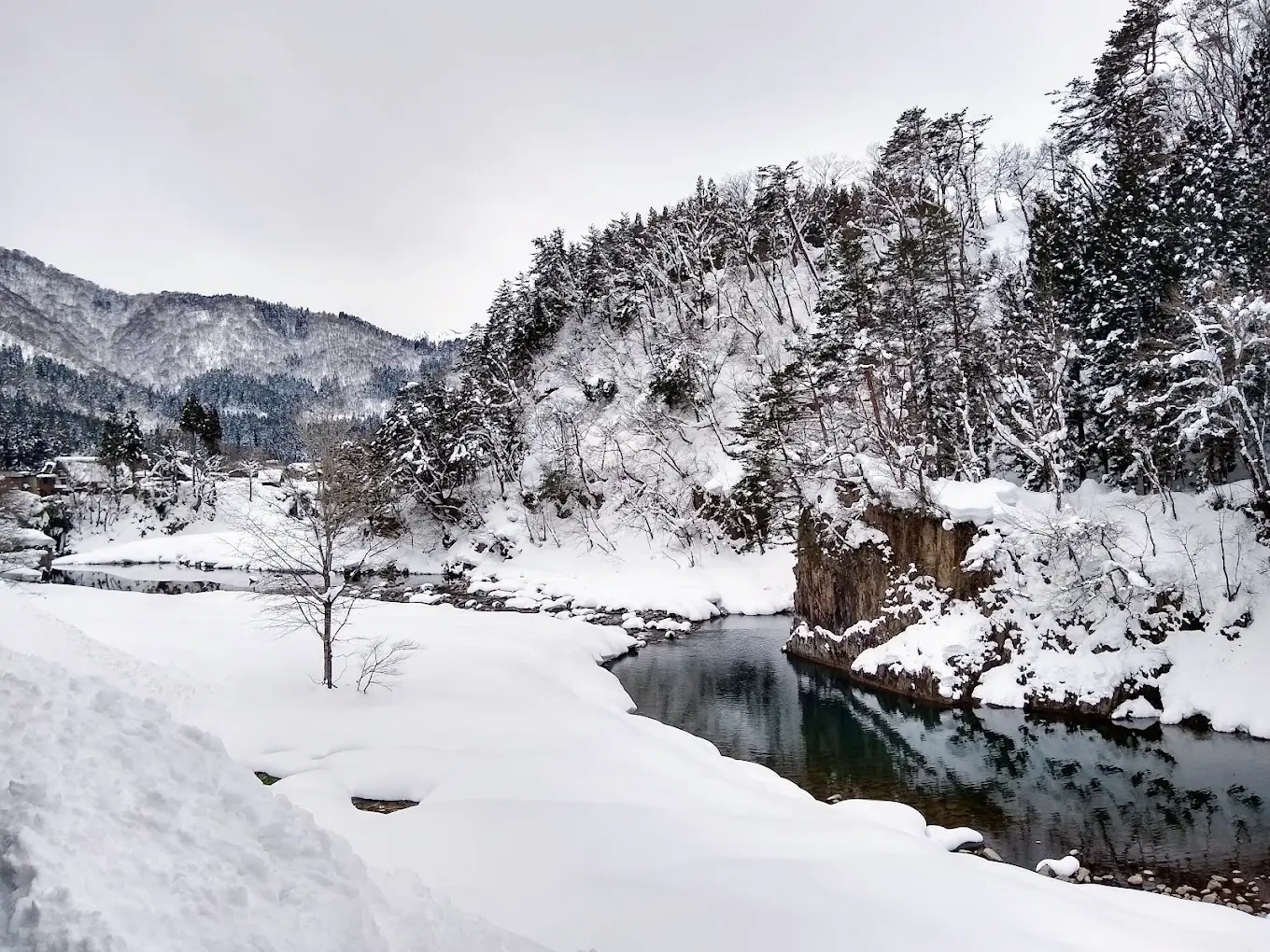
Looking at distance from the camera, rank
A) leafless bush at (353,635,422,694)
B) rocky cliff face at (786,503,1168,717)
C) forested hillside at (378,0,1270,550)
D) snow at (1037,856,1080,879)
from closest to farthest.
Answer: snow at (1037,856,1080,879) → leafless bush at (353,635,422,694) → rocky cliff face at (786,503,1168,717) → forested hillside at (378,0,1270,550)

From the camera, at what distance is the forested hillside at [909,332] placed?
1964cm

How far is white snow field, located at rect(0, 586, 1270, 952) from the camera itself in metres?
3.99

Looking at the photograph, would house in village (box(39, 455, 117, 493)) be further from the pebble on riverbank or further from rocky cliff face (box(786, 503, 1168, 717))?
the pebble on riverbank

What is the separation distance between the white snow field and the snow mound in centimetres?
2

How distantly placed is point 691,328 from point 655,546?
19211mm

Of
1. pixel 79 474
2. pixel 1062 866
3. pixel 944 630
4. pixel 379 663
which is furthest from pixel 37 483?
pixel 1062 866

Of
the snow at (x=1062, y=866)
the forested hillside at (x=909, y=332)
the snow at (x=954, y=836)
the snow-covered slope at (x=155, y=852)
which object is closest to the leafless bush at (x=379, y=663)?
the snow-covered slope at (x=155, y=852)

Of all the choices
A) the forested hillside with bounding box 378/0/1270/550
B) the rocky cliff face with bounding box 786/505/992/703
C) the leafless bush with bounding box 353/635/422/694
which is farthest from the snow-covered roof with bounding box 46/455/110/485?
the rocky cliff face with bounding box 786/505/992/703

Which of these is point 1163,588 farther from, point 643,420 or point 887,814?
point 643,420

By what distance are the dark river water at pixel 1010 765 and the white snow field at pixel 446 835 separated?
1758 mm

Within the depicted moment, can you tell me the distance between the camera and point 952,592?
802 inches

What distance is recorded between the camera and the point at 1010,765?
14773 millimetres

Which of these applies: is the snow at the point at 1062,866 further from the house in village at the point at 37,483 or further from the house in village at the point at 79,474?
the house in village at the point at 79,474

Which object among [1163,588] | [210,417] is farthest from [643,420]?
[210,417]
